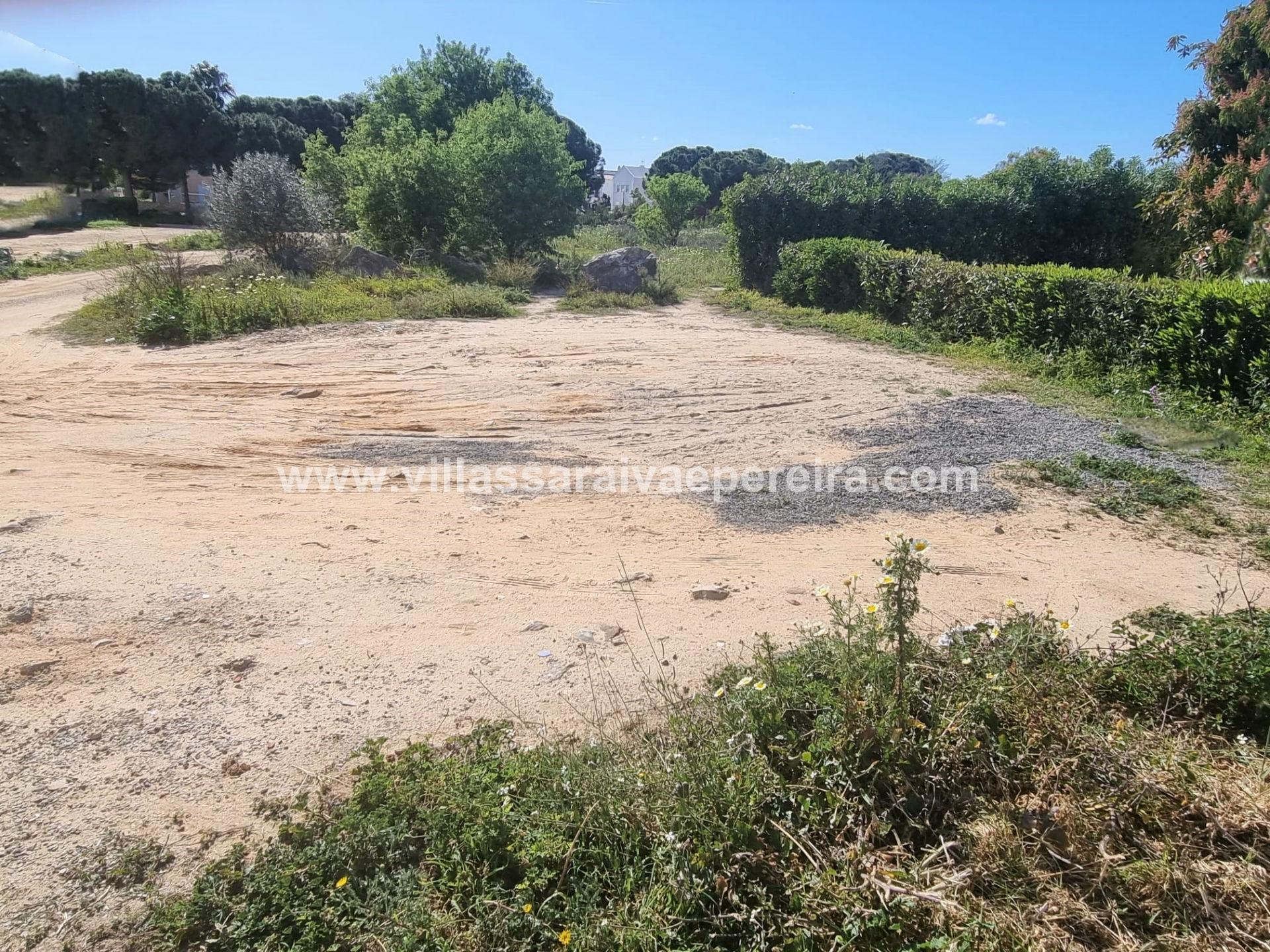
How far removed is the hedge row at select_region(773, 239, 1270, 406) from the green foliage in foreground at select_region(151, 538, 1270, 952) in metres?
6.41

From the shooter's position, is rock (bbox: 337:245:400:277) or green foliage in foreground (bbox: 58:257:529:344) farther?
rock (bbox: 337:245:400:277)

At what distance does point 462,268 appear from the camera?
768 inches

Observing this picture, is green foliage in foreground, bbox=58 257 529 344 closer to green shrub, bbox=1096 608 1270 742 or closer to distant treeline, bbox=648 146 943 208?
green shrub, bbox=1096 608 1270 742

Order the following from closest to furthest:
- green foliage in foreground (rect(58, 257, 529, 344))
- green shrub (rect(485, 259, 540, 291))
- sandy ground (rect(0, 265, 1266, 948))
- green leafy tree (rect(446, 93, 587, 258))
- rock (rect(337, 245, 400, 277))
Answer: sandy ground (rect(0, 265, 1266, 948)), green foliage in foreground (rect(58, 257, 529, 344)), rock (rect(337, 245, 400, 277)), green shrub (rect(485, 259, 540, 291)), green leafy tree (rect(446, 93, 587, 258))

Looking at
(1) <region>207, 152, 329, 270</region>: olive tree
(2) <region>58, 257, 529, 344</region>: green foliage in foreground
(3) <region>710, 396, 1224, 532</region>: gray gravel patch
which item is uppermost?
(1) <region>207, 152, 329, 270</region>: olive tree

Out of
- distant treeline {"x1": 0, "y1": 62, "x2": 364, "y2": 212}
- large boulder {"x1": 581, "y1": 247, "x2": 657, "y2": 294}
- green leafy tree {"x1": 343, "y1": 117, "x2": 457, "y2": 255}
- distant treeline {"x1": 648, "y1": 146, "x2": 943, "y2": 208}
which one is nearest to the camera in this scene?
large boulder {"x1": 581, "y1": 247, "x2": 657, "y2": 294}

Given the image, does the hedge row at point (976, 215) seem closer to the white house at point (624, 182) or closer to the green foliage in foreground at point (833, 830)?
the green foliage in foreground at point (833, 830)

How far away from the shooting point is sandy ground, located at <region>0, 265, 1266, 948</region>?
329 cm

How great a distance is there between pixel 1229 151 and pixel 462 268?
15.5m

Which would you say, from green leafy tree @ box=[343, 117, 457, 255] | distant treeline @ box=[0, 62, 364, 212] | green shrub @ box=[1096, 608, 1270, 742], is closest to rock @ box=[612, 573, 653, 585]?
green shrub @ box=[1096, 608, 1270, 742]

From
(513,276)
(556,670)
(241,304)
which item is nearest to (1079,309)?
(556,670)

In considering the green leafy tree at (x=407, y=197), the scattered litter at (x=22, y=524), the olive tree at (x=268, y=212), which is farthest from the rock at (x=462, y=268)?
the scattered litter at (x=22, y=524)

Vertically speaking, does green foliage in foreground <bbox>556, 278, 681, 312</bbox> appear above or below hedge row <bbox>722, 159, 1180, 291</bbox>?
below

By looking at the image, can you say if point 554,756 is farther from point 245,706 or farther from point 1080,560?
point 1080,560
